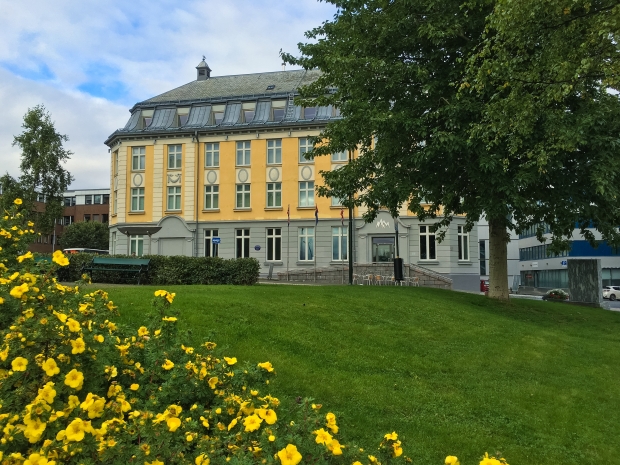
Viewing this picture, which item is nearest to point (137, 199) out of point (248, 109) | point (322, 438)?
point (248, 109)

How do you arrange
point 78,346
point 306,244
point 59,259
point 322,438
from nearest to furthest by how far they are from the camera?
point 322,438 < point 78,346 < point 59,259 < point 306,244

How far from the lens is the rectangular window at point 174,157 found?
38000 millimetres

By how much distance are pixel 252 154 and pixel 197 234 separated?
7.45m

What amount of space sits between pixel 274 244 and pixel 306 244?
2.49m

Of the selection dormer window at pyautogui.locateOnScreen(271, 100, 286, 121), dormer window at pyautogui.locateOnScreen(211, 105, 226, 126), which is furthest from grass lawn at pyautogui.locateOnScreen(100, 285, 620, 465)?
dormer window at pyautogui.locateOnScreen(211, 105, 226, 126)

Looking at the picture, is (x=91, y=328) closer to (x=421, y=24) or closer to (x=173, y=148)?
(x=421, y=24)

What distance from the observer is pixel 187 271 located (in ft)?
53.3

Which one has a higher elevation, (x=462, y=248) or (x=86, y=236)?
(x=86, y=236)

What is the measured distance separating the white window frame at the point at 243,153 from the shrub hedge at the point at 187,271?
2153cm

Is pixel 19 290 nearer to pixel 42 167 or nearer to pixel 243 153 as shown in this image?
pixel 243 153

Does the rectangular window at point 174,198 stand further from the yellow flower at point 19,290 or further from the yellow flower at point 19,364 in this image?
the yellow flower at point 19,364

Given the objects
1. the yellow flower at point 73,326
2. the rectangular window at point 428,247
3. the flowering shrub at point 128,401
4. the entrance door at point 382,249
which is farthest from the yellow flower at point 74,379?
the rectangular window at point 428,247

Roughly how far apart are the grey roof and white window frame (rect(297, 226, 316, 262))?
37.6 ft

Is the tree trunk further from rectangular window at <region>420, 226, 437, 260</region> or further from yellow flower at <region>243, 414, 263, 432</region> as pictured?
rectangular window at <region>420, 226, 437, 260</region>
